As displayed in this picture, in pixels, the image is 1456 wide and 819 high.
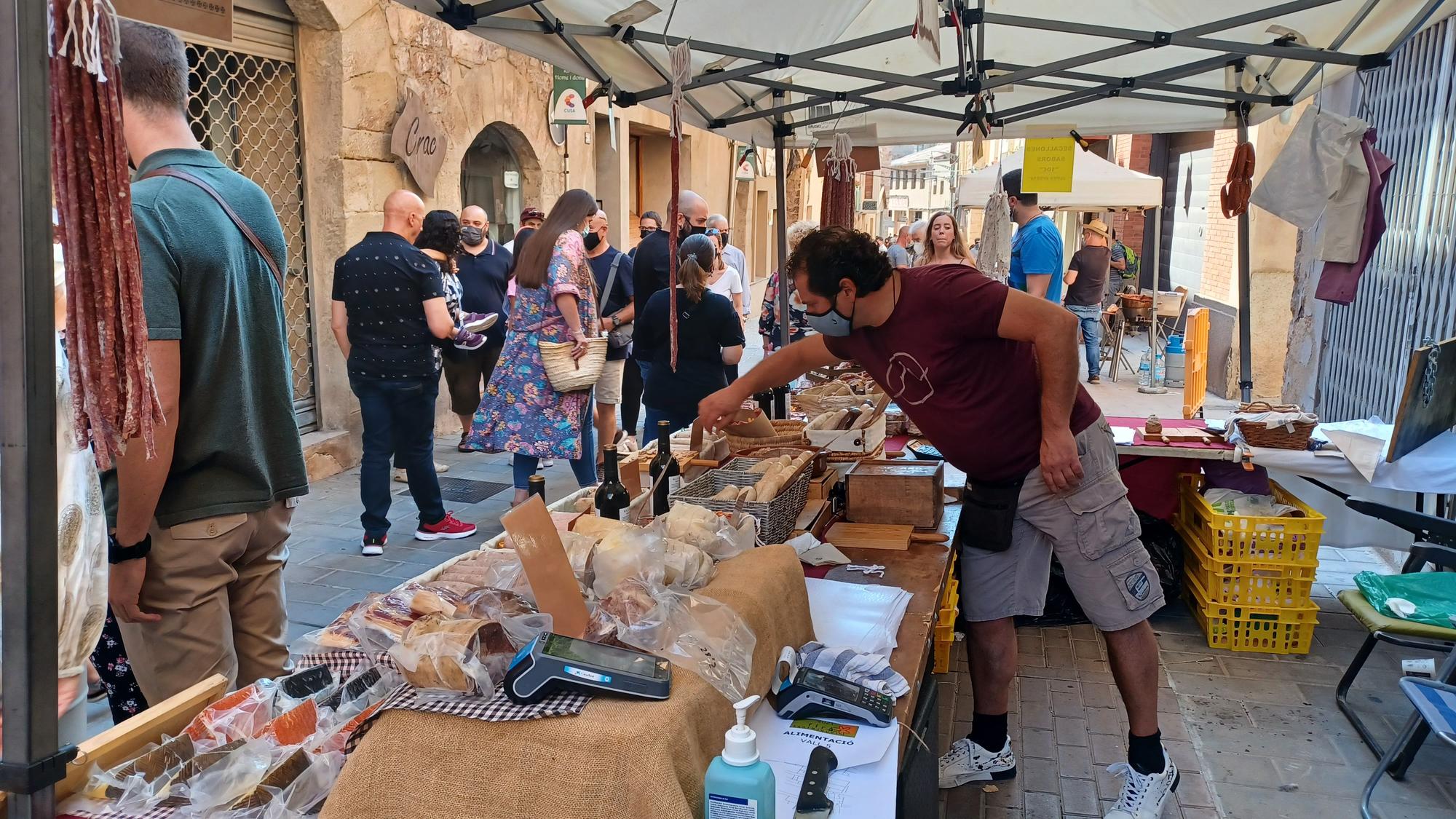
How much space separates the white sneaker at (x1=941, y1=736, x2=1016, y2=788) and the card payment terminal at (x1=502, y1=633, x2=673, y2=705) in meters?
2.12

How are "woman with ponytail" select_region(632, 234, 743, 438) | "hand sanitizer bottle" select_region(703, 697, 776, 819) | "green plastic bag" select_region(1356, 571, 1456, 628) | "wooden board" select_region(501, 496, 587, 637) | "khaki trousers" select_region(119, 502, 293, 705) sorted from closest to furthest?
1. "hand sanitizer bottle" select_region(703, 697, 776, 819)
2. "wooden board" select_region(501, 496, 587, 637)
3. "khaki trousers" select_region(119, 502, 293, 705)
4. "green plastic bag" select_region(1356, 571, 1456, 628)
5. "woman with ponytail" select_region(632, 234, 743, 438)

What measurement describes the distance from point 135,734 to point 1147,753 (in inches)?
107

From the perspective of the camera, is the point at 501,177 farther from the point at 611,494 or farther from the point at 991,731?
the point at 991,731

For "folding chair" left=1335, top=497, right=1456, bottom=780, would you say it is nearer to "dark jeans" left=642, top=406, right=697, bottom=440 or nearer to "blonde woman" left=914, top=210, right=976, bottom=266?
"dark jeans" left=642, top=406, right=697, bottom=440

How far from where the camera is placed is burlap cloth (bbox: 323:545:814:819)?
137cm

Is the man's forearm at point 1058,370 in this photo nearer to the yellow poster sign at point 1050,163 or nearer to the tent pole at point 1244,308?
the tent pole at point 1244,308

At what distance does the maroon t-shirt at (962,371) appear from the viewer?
9.11 ft

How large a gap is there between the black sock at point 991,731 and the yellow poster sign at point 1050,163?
3.63m

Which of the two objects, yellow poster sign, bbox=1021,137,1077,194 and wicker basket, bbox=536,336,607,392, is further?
yellow poster sign, bbox=1021,137,1077,194

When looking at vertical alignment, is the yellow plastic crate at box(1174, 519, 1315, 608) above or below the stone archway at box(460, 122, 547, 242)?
A: below

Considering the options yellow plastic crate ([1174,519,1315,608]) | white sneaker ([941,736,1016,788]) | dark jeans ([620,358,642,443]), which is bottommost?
white sneaker ([941,736,1016,788])

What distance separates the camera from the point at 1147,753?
10.00 ft

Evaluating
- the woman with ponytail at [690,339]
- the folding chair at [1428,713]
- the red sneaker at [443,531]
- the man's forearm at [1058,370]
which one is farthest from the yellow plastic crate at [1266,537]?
the red sneaker at [443,531]

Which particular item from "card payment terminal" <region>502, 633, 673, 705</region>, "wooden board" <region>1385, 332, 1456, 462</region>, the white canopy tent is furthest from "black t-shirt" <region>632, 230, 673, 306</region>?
the white canopy tent
